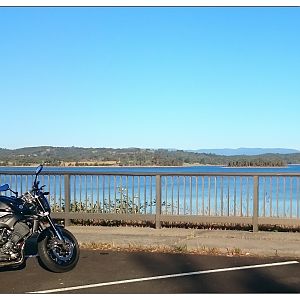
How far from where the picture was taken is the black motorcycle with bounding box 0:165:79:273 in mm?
6781

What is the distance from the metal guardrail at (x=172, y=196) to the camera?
34.4 ft

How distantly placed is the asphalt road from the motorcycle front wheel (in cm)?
11

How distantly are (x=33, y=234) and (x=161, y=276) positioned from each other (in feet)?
5.57

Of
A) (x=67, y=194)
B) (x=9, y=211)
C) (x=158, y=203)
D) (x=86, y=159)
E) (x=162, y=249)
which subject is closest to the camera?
(x=9, y=211)

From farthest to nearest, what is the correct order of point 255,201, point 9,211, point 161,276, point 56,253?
point 255,201
point 56,253
point 9,211
point 161,276

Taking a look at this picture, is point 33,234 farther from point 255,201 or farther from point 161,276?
point 255,201

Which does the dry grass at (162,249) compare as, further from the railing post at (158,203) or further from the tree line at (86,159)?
the tree line at (86,159)

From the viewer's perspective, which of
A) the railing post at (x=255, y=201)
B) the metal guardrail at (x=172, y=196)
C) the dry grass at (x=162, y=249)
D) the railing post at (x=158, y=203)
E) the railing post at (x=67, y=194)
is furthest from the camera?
the railing post at (x=67, y=194)

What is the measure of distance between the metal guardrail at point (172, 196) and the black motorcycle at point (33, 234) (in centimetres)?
389

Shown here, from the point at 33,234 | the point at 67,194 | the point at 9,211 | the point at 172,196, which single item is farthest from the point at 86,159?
the point at 9,211

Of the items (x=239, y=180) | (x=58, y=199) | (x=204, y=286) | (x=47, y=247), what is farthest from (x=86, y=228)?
(x=204, y=286)

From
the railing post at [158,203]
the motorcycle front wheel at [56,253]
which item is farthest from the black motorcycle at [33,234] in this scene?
the railing post at [158,203]

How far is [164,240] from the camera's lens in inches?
370

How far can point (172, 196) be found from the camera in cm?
1095
